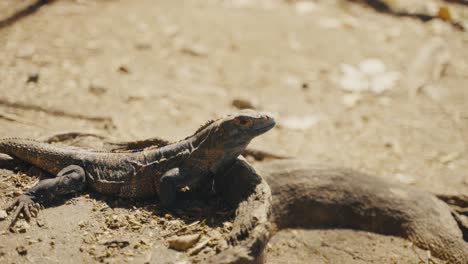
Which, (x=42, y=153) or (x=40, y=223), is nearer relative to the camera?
(x=40, y=223)

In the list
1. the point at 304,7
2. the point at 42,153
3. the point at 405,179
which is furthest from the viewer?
the point at 304,7

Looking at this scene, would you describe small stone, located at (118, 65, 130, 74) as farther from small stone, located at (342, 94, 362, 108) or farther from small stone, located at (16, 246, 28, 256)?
small stone, located at (16, 246, 28, 256)

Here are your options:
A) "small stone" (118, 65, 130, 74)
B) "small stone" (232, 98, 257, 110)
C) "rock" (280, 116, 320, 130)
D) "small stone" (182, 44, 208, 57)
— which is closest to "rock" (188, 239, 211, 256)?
"rock" (280, 116, 320, 130)

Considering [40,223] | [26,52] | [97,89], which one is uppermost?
[40,223]

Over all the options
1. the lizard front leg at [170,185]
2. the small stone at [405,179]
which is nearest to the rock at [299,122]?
the small stone at [405,179]

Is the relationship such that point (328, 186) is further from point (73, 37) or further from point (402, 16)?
point (402, 16)

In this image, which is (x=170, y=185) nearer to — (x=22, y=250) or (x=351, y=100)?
(x=22, y=250)

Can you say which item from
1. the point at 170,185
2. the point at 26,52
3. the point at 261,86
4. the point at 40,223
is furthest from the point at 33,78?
the point at 170,185

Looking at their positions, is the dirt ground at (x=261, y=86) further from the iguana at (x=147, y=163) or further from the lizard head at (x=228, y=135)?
the lizard head at (x=228, y=135)
